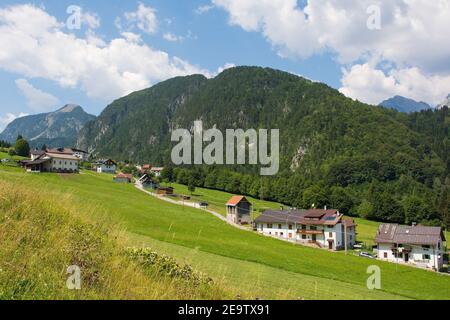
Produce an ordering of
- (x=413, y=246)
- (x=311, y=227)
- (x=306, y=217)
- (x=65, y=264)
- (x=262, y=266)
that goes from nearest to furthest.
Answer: (x=65, y=264) → (x=262, y=266) → (x=413, y=246) → (x=311, y=227) → (x=306, y=217)

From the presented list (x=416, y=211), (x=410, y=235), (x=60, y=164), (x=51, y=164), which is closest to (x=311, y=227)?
(x=410, y=235)

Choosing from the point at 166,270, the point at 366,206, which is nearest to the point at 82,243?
the point at 166,270

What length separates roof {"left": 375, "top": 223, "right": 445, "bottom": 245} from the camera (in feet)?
214

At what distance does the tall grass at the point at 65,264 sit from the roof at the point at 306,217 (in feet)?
230

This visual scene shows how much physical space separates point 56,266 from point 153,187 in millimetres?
111772

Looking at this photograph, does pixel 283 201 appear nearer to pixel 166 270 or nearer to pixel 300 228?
pixel 300 228

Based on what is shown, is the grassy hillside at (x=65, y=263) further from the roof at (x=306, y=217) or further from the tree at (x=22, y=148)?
the tree at (x=22, y=148)

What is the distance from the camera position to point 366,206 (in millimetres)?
122812

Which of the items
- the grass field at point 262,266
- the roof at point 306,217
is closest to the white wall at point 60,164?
the roof at point 306,217

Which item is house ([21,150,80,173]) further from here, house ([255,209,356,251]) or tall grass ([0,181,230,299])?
tall grass ([0,181,230,299])

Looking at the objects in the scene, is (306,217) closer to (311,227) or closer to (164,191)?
(311,227)

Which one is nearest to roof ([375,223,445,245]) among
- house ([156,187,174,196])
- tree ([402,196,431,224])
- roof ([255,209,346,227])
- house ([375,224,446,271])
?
house ([375,224,446,271])

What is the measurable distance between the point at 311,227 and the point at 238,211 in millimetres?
16767

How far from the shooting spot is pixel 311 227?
3098 inches
